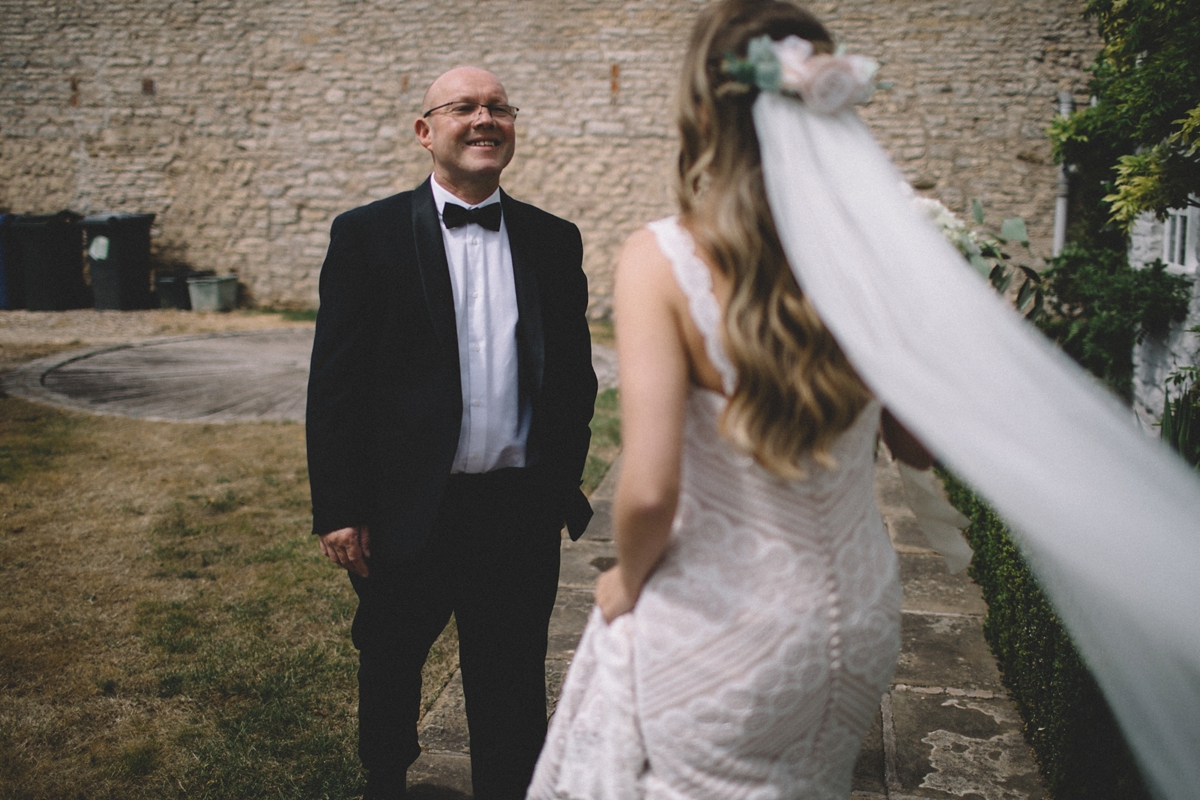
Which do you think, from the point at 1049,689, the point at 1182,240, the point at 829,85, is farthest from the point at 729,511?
the point at 1182,240

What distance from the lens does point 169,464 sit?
554 centimetres

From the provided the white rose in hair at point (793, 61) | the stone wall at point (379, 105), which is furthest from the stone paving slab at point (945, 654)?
the stone wall at point (379, 105)

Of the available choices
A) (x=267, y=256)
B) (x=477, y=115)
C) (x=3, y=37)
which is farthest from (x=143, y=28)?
(x=477, y=115)

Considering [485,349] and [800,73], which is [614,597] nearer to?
[800,73]

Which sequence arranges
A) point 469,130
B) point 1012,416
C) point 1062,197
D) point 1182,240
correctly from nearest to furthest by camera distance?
1. point 1012,416
2. point 469,130
3. point 1182,240
4. point 1062,197

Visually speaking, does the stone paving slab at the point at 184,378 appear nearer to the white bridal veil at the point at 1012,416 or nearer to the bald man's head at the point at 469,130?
the bald man's head at the point at 469,130

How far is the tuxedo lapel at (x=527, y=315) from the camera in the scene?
7.24 feet

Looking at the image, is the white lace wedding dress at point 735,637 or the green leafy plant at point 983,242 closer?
the white lace wedding dress at point 735,637

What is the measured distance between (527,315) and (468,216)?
0.30m

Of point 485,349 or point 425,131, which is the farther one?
point 425,131

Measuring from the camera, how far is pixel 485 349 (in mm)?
2195

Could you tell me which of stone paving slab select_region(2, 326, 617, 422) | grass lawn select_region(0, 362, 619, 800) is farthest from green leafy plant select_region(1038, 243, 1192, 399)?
stone paving slab select_region(2, 326, 617, 422)

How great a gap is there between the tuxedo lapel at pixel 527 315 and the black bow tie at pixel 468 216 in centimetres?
6

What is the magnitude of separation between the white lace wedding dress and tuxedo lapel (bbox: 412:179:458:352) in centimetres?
95
